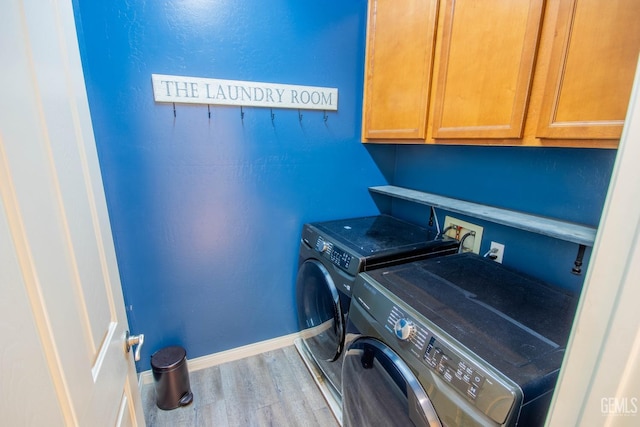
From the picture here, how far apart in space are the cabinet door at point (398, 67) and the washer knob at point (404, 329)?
89 centimetres

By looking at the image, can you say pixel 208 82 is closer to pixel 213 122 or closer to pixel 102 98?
pixel 213 122

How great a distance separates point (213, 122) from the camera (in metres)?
1.55

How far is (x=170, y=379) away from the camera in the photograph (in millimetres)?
1535

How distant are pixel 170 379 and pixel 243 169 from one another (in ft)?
3.92

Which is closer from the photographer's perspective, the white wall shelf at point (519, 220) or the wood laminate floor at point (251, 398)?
the white wall shelf at point (519, 220)

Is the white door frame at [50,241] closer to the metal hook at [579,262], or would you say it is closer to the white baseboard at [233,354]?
the white baseboard at [233,354]

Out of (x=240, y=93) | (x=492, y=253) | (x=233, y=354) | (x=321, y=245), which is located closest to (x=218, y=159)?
(x=240, y=93)

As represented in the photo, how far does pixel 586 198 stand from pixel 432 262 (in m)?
0.61

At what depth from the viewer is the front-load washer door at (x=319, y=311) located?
138 cm

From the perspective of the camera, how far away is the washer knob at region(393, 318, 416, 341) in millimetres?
857

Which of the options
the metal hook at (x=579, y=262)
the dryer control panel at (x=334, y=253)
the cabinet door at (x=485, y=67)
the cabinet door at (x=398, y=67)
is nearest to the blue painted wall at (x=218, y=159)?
the cabinet door at (x=398, y=67)

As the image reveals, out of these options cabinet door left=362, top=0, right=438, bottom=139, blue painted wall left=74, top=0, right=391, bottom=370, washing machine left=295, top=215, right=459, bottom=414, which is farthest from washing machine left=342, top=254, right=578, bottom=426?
blue painted wall left=74, top=0, right=391, bottom=370

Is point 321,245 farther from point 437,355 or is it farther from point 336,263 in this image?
point 437,355

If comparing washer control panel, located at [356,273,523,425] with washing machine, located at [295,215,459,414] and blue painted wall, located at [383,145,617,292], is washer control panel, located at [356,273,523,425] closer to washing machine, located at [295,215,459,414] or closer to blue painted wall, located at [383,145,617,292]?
washing machine, located at [295,215,459,414]
